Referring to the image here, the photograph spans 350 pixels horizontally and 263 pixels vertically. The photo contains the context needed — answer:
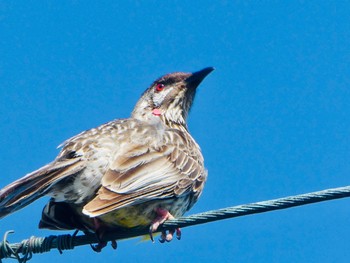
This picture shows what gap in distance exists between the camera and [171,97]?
32.1 feet

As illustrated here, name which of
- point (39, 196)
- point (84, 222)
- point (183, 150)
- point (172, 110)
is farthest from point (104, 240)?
point (172, 110)

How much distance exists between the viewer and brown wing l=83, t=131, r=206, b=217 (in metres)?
6.55

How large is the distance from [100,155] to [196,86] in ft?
9.94

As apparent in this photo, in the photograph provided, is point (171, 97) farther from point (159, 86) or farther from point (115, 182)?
point (115, 182)

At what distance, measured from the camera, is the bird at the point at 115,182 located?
6.54m

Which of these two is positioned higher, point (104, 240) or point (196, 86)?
point (196, 86)

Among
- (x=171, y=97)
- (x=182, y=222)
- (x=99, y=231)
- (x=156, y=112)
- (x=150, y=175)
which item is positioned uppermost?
(x=171, y=97)

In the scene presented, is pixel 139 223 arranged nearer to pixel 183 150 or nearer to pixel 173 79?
pixel 183 150

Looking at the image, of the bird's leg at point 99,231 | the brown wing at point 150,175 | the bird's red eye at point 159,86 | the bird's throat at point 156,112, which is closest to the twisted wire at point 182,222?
the bird's leg at point 99,231

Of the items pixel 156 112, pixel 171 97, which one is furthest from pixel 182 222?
pixel 171 97

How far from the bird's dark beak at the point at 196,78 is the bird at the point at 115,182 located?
153cm

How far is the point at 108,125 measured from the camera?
8.16 metres

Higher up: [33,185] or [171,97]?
[171,97]

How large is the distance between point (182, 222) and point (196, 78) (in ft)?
14.3
